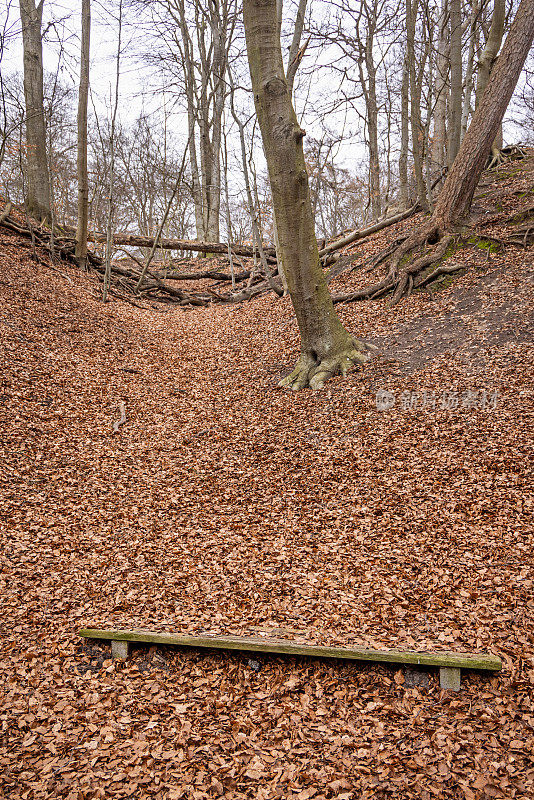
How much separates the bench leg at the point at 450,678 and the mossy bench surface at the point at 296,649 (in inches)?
1.5

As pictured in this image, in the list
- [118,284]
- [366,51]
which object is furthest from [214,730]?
[366,51]

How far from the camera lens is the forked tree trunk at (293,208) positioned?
288 inches

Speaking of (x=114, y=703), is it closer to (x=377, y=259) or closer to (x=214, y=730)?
(x=214, y=730)

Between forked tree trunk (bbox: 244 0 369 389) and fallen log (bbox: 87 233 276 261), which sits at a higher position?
fallen log (bbox: 87 233 276 261)

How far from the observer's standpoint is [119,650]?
382 centimetres

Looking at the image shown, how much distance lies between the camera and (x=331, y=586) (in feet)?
14.4

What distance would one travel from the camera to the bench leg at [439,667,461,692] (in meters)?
3.26

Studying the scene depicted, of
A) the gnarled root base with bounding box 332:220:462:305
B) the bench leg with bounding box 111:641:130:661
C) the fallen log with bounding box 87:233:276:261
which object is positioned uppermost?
the fallen log with bounding box 87:233:276:261

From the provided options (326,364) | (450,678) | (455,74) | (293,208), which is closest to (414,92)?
(455,74)

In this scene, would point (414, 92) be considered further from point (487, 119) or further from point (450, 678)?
point (450, 678)

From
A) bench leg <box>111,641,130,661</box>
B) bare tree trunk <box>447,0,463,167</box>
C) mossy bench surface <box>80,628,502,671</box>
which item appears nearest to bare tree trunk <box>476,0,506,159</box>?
bare tree trunk <box>447,0,463,167</box>

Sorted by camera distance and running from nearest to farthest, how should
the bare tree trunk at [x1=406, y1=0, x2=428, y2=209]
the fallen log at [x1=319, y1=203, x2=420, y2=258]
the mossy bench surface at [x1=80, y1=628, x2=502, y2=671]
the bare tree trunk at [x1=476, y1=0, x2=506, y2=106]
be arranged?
the mossy bench surface at [x1=80, y1=628, x2=502, y2=671], the bare tree trunk at [x1=476, y1=0, x2=506, y2=106], the bare tree trunk at [x1=406, y1=0, x2=428, y2=209], the fallen log at [x1=319, y1=203, x2=420, y2=258]

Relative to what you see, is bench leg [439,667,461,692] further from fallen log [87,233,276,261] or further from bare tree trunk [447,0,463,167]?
fallen log [87,233,276,261]

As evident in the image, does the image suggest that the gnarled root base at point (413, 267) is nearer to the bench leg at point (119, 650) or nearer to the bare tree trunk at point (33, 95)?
the bench leg at point (119, 650)
